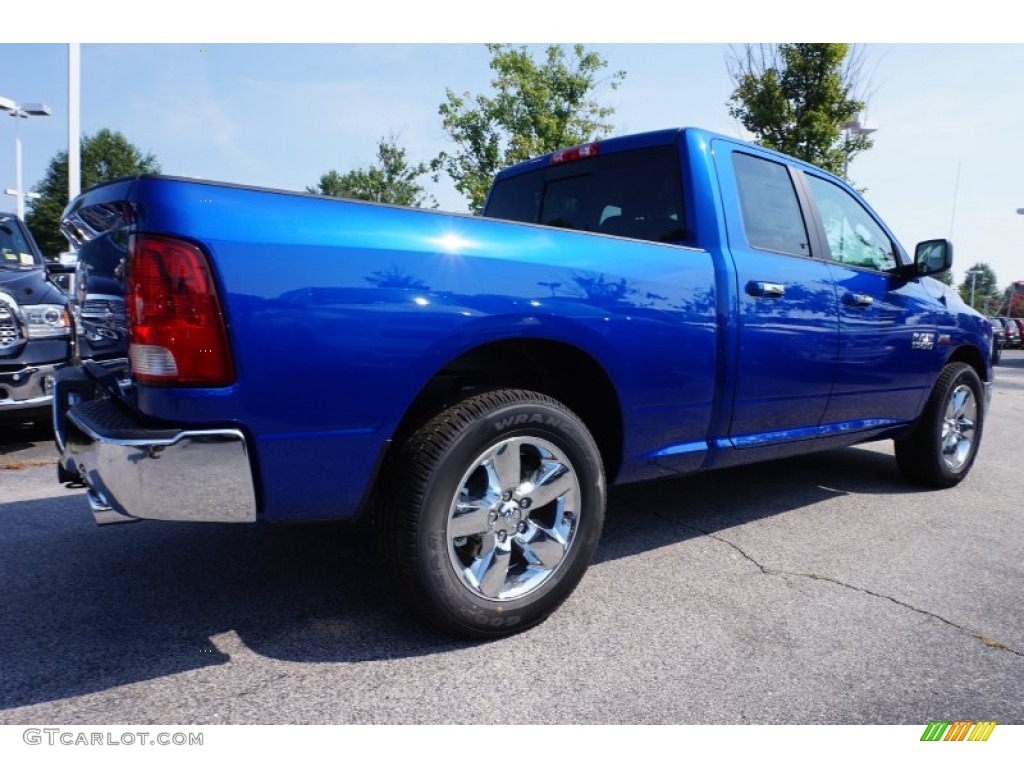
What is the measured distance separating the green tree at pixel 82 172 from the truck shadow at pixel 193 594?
45.8 meters

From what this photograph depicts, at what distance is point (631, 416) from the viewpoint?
273 cm

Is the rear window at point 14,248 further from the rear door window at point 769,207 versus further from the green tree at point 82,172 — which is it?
the green tree at point 82,172

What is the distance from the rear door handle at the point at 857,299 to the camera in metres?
3.61

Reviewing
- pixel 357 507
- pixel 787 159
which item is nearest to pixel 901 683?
pixel 357 507

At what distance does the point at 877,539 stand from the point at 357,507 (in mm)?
2667

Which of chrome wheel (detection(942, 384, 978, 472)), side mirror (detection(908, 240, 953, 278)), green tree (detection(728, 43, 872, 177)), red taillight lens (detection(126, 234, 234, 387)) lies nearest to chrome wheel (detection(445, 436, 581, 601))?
red taillight lens (detection(126, 234, 234, 387))

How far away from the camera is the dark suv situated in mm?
4770

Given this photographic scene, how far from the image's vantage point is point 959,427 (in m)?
4.71

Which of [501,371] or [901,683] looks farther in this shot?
[501,371]

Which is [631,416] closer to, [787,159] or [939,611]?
[939,611]

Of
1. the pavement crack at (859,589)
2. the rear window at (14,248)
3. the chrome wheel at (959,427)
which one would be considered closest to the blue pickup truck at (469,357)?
the pavement crack at (859,589)
